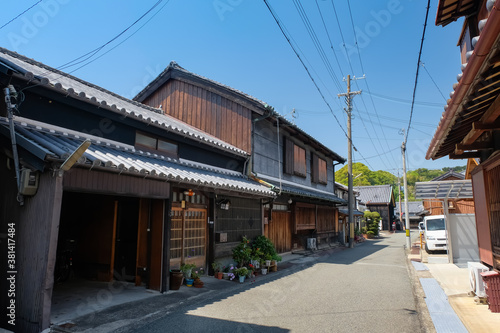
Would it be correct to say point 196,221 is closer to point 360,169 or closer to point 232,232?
point 232,232

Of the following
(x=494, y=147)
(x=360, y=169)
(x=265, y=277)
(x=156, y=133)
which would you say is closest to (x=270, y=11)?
(x=156, y=133)

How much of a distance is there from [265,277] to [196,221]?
3.06 meters

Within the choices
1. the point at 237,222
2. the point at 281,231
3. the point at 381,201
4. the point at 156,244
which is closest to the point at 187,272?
the point at 156,244

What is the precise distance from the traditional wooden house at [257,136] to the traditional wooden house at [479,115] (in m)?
6.84

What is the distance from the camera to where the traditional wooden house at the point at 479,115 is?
10.8 feet

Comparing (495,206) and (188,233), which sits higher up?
(495,206)

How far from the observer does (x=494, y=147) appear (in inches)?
259

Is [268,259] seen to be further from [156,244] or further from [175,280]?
[156,244]

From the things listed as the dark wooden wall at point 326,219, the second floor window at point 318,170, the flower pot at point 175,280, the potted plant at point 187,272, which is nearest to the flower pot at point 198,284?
the potted plant at point 187,272

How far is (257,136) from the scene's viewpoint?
14312mm

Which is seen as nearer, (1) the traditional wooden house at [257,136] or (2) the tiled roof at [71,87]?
Result: (2) the tiled roof at [71,87]

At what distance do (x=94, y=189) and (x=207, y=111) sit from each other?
926cm

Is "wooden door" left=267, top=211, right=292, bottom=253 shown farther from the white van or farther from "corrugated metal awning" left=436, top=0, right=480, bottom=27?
"corrugated metal awning" left=436, top=0, right=480, bottom=27

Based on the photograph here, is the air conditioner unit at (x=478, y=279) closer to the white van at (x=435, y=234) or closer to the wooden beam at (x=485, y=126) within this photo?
the wooden beam at (x=485, y=126)
